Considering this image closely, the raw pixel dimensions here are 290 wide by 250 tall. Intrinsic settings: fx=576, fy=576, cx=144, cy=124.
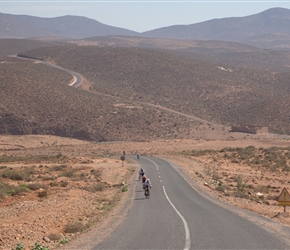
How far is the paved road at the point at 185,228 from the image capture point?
16547 mm

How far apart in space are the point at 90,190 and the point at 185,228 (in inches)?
575

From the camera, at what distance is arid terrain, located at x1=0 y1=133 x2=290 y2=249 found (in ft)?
64.1

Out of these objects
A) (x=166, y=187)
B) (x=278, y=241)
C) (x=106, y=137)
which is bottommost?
(x=106, y=137)

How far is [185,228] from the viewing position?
19.5 meters

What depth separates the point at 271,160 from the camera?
2304 inches

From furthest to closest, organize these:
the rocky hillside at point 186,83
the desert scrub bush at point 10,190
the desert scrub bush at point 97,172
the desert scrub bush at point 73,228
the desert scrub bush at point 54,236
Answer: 1. the rocky hillside at point 186,83
2. the desert scrub bush at point 97,172
3. the desert scrub bush at point 10,190
4. the desert scrub bush at point 73,228
5. the desert scrub bush at point 54,236

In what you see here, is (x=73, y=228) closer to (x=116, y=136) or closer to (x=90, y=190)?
(x=90, y=190)

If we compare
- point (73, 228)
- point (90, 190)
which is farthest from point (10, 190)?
point (73, 228)

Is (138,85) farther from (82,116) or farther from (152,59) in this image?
(82,116)

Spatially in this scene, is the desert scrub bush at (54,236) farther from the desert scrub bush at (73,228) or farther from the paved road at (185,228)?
the paved road at (185,228)

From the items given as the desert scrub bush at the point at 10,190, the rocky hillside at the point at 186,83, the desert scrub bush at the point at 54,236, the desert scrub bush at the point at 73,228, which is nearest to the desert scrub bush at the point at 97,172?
the desert scrub bush at the point at 10,190

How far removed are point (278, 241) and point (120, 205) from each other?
11414mm

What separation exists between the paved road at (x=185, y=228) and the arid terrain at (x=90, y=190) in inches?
32.1

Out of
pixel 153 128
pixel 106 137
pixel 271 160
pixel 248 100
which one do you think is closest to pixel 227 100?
pixel 248 100
